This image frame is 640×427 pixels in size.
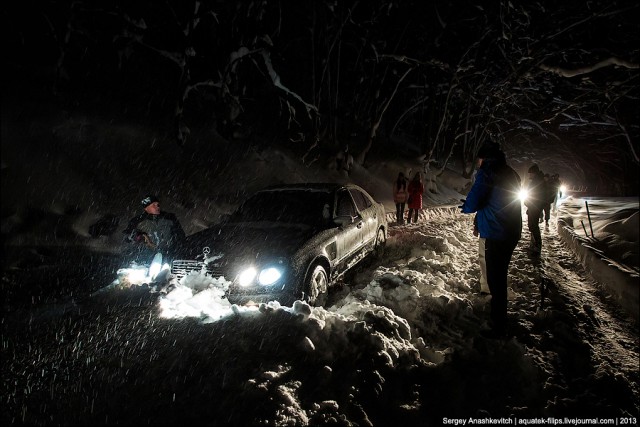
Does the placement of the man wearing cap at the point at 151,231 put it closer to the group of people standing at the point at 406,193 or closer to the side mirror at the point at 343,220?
the side mirror at the point at 343,220

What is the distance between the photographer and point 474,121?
28156mm

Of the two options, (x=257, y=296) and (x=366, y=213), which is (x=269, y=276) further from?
(x=366, y=213)

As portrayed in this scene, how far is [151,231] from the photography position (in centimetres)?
517

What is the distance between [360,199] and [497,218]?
3.14 meters

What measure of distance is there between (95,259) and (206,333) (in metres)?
5.03

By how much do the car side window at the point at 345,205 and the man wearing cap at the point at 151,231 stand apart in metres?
2.44

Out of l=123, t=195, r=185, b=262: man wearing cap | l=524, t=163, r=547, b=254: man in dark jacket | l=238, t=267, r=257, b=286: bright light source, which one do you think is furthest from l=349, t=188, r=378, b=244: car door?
l=524, t=163, r=547, b=254: man in dark jacket

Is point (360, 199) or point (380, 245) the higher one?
point (360, 199)

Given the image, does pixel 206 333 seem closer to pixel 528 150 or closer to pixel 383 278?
pixel 383 278

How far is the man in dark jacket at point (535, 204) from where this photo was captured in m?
7.34

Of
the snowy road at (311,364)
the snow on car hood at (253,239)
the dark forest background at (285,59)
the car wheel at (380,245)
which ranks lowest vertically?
the snowy road at (311,364)

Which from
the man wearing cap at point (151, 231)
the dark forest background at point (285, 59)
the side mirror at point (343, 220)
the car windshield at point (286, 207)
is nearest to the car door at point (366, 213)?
the side mirror at point (343, 220)

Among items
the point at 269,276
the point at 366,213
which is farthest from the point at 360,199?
the point at 269,276

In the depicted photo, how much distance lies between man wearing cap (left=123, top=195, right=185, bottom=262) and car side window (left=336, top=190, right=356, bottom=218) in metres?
2.44
